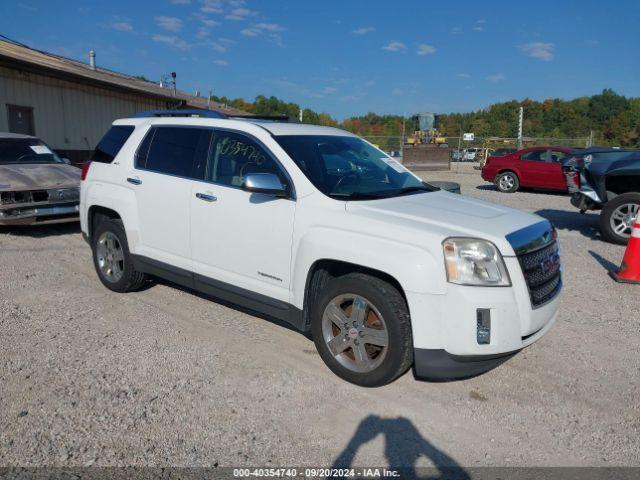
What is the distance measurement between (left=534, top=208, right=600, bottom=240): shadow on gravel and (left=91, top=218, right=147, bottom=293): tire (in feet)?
25.5

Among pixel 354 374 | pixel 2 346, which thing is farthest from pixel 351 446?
pixel 2 346

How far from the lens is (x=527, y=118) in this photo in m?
98.0

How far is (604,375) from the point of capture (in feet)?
12.9

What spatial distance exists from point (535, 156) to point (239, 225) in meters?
15.4

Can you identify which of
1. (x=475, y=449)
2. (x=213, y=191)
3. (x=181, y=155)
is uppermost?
(x=181, y=155)

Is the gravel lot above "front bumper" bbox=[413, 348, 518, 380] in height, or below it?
below

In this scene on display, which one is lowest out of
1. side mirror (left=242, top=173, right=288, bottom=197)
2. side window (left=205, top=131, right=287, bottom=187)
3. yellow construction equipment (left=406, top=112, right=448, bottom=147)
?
side mirror (left=242, top=173, right=288, bottom=197)

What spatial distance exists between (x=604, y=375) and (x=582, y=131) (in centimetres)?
10235

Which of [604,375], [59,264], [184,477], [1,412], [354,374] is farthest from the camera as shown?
[59,264]

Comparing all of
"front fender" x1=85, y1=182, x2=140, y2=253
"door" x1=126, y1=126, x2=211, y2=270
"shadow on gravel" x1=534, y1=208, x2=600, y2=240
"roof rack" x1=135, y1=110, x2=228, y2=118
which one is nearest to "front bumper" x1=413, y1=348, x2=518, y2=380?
"door" x1=126, y1=126, x2=211, y2=270

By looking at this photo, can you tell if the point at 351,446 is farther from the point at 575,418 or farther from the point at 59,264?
the point at 59,264

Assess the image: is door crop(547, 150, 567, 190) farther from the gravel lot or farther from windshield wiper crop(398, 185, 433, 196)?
windshield wiper crop(398, 185, 433, 196)

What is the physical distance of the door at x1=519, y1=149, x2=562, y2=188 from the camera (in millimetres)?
16547

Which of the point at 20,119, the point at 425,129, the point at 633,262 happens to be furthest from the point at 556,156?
the point at 425,129
